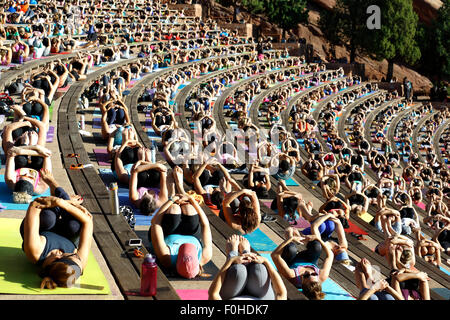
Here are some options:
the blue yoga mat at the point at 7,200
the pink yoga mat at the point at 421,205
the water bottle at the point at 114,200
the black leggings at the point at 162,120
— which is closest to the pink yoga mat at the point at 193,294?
the water bottle at the point at 114,200

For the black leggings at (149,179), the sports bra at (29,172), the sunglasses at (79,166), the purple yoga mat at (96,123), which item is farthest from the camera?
the purple yoga mat at (96,123)

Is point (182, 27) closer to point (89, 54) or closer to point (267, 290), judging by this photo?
point (89, 54)

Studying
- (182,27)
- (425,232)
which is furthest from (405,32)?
(425,232)

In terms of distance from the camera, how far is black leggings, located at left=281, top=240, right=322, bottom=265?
998cm

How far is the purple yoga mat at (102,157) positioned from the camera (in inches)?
651

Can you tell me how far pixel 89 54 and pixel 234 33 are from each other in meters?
30.0

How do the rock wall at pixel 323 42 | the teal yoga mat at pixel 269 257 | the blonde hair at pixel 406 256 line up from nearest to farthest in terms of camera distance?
the teal yoga mat at pixel 269 257 → the blonde hair at pixel 406 256 → the rock wall at pixel 323 42

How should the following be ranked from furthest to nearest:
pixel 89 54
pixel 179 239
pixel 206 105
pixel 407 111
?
pixel 407 111 → pixel 89 54 → pixel 206 105 → pixel 179 239

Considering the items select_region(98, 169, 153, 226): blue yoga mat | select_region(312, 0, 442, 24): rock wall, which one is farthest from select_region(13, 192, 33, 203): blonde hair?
select_region(312, 0, 442, 24): rock wall

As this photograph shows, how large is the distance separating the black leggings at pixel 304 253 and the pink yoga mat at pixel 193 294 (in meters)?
1.57

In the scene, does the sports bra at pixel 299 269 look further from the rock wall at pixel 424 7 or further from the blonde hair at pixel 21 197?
the rock wall at pixel 424 7

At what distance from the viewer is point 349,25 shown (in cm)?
6750

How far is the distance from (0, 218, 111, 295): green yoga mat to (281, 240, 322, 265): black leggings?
9.19 ft

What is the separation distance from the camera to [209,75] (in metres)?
39.2
